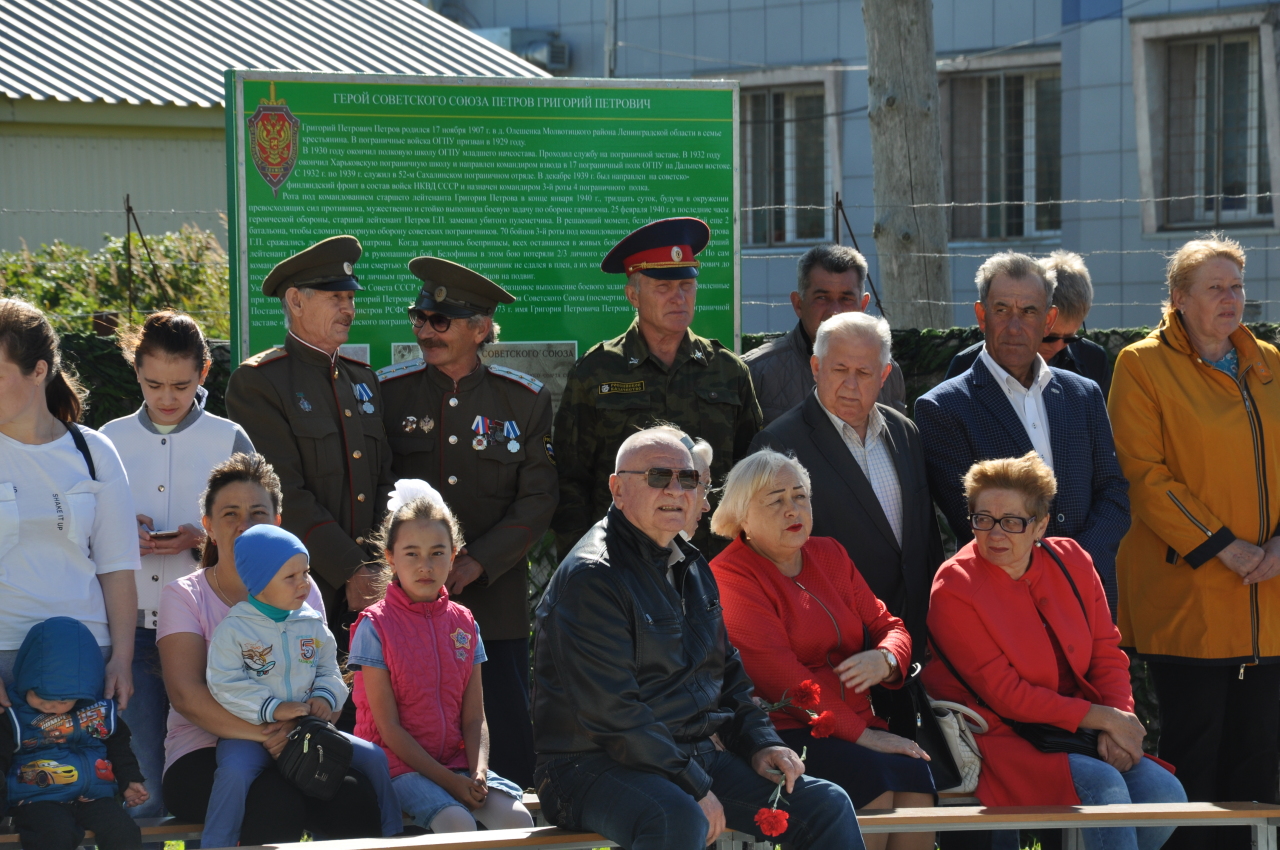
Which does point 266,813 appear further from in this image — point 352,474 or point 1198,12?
point 1198,12

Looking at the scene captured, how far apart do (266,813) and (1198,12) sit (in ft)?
39.4

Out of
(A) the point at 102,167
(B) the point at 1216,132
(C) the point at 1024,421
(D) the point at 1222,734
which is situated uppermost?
(B) the point at 1216,132

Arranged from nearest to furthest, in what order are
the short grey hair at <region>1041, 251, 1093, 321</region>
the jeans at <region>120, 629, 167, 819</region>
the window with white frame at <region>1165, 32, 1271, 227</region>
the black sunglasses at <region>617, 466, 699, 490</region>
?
1. the black sunglasses at <region>617, 466, 699, 490</region>
2. the jeans at <region>120, 629, 167, 819</region>
3. the short grey hair at <region>1041, 251, 1093, 321</region>
4. the window with white frame at <region>1165, 32, 1271, 227</region>

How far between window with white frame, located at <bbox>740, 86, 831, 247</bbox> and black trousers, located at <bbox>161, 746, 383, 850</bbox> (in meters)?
12.0

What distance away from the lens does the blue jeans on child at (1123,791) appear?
12.6ft

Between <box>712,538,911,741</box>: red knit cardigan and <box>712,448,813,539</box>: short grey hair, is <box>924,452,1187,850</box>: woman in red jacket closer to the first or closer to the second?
<box>712,538,911,741</box>: red knit cardigan

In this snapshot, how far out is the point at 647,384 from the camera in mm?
4785

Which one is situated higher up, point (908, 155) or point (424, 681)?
point (908, 155)

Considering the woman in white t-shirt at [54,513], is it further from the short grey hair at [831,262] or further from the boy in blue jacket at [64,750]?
the short grey hair at [831,262]

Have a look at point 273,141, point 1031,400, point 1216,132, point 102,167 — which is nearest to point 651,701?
point 1031,400

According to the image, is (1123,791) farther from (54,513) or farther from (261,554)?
(54,513)

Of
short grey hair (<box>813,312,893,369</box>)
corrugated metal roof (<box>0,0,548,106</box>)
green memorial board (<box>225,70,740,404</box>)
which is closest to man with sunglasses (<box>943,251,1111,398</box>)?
short grey hair (<box>813,312,893,369</box>)

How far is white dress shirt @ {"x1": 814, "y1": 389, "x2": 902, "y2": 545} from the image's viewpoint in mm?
4457

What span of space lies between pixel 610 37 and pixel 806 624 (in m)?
13.1
